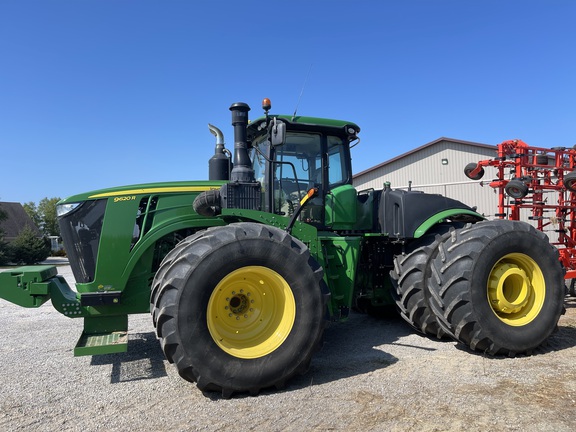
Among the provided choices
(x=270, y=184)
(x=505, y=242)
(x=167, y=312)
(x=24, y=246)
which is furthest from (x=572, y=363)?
(x=24, y=246)

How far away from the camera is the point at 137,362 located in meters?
5.16

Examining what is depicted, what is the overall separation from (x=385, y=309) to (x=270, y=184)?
115 inches

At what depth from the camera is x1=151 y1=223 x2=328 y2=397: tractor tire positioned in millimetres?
3971

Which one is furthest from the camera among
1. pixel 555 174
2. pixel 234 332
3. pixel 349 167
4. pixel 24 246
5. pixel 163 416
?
pixel 24 246

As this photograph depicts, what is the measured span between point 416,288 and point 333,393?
2.01m

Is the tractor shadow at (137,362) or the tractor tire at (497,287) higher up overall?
the tractor tire at (497,287)

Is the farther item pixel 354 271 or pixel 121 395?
pixel 354 271

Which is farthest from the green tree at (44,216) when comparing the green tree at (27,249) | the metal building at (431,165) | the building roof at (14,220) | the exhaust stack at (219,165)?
the exhaust stack at (219,165)

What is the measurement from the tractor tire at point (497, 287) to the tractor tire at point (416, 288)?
197 mm

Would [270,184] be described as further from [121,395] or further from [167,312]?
[121,395]

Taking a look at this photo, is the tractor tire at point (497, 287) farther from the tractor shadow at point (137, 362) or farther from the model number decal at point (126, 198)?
the model number decal at point (126, 198)

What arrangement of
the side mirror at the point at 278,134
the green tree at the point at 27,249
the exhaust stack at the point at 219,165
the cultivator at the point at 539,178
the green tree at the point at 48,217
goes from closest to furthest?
the side mirror at the point at 278,134 < the exhaust stack at the point at 219,165 < the cultivator at the point at 539,178 < the green tree at the point at 27,249 < the green tree at the point at 48,217

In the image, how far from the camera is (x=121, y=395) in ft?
13.4

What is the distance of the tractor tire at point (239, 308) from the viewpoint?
3.97 metres
